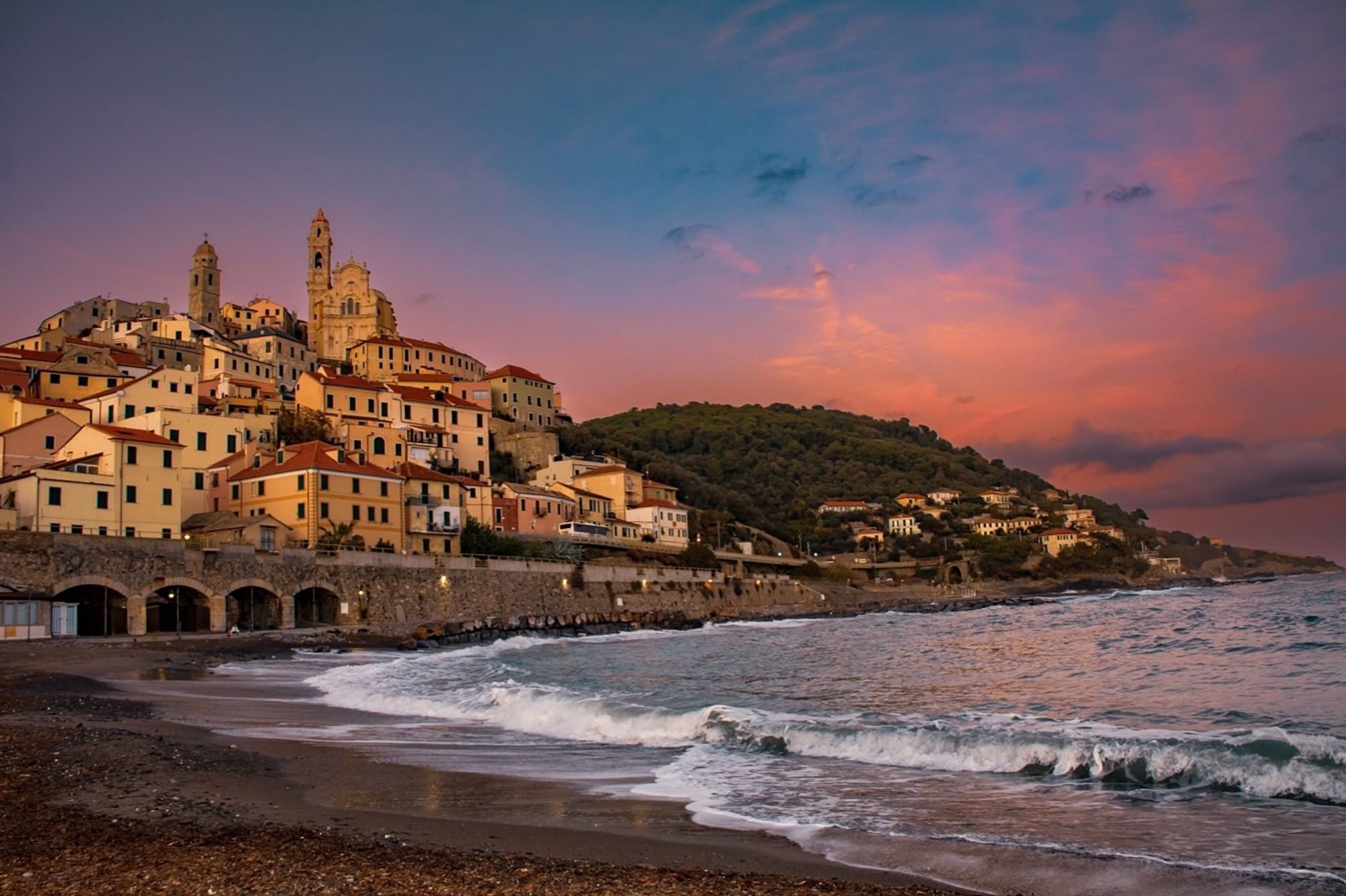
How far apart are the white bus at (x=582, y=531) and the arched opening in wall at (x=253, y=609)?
32231 mm

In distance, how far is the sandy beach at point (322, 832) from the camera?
724 centimetres

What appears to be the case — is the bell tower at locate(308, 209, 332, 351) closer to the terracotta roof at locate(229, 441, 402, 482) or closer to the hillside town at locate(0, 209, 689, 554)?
the hillside town at locate(0, 209, 689, 554)

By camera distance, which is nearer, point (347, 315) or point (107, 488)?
point (107, 488)

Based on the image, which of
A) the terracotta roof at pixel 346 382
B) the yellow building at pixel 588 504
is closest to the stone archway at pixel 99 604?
the terracotta roof at pixel 346 382

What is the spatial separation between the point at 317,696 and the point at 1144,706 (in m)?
18.3

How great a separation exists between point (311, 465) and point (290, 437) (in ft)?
54.3

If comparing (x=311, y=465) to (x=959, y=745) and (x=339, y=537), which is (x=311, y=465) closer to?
(x=339, y=537)

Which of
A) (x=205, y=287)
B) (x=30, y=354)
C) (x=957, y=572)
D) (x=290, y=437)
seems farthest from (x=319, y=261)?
(x=957, y=572)

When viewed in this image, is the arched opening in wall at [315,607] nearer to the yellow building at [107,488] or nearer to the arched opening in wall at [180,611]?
the arched opening in wall at [180,611]

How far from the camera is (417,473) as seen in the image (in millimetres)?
65688

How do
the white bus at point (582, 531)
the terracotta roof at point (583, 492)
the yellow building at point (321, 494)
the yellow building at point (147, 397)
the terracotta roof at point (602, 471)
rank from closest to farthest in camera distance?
1. the yellow building at point (321, 494)
2. the yellow building at point (147, 397)
3. the white bus at point (582, 531)
4. the terracotta roof at point (583, 492)
5. the terracotta roof at point (602, 471)

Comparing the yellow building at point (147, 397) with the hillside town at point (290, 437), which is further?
the yellow building at point (147, 397)

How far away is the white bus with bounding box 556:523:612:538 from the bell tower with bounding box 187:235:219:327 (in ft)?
212

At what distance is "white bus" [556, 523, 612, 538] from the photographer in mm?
79562
